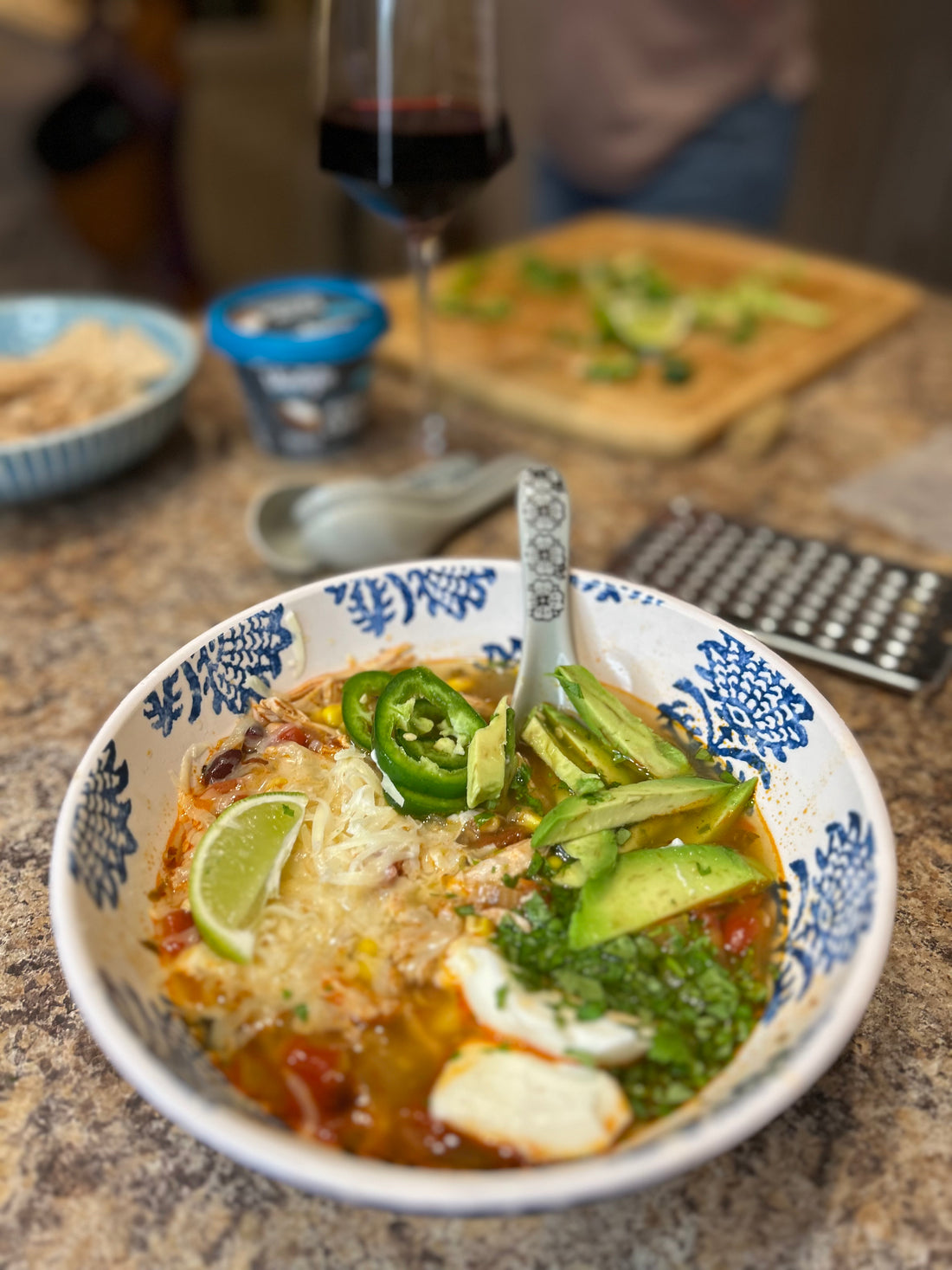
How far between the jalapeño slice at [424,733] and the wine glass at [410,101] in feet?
3.18

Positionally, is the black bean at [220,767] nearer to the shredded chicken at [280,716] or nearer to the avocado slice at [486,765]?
the shredded chicken at [280,716]

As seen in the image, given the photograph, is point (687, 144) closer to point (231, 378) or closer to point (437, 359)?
point (437, 359)

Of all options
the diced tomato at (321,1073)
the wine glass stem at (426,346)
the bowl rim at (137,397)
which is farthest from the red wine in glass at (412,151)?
the diced tomato at (321,1073)

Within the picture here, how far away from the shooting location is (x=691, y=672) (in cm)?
113

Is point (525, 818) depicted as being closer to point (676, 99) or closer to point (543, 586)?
point (543, 586)

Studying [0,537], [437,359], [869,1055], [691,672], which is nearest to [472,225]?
[437,359]

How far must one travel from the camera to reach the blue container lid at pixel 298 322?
183 cm

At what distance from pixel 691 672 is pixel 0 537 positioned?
4.42ft

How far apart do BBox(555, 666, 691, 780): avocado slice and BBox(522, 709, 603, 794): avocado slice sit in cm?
5

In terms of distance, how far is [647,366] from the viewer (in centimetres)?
233

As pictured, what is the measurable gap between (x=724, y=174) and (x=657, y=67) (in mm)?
447

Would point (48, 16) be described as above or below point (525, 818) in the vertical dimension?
above

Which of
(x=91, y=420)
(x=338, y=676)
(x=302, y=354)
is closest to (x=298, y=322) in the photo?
(x=302, y=354)

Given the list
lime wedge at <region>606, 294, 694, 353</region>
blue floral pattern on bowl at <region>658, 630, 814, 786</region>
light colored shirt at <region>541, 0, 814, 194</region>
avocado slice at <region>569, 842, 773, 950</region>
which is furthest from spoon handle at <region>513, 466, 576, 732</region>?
light colored shirt at <region>541, 0, 814, 194</region>
